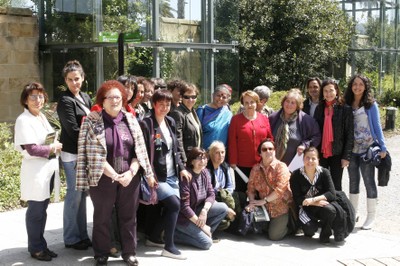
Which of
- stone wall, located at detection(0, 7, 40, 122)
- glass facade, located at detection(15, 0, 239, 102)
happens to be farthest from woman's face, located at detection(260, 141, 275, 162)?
stone wall, located at detection(0, 7, 40, 122)

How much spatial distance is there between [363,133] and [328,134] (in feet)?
1.58

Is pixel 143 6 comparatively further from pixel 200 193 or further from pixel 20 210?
pixel 200 193

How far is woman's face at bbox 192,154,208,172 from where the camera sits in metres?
6.64

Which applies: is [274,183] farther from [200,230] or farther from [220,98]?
[220,98]

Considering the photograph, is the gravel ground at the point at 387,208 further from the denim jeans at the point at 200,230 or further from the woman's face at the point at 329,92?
the denim jeans at the point at 200,230

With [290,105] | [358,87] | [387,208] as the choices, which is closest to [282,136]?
[290,105]

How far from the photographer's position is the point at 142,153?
19.2ft

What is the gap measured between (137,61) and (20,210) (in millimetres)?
5384

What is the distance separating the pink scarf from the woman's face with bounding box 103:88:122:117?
113 inches

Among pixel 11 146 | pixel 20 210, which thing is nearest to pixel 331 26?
pixel 11 146

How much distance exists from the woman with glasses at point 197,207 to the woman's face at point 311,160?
3.60 feet

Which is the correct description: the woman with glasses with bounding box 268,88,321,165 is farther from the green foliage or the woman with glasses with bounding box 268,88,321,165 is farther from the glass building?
the glass building

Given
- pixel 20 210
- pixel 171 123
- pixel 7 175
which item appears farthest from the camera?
pixel 7 175

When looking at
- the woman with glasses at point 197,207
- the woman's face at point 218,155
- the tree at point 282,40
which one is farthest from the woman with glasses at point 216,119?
the tree at point 282,40
